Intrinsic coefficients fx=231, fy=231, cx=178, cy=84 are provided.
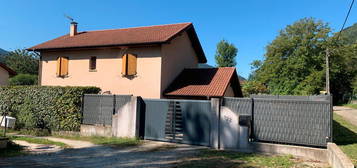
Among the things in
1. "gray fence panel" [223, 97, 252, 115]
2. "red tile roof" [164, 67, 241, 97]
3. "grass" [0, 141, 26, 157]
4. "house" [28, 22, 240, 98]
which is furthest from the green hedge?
"gray fence panel" [223, 97, 252, 115]

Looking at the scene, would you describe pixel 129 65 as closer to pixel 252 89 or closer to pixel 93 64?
pixel 93 64

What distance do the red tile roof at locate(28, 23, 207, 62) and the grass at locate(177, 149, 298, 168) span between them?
7.44 metres

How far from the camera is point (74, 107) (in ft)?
36.6

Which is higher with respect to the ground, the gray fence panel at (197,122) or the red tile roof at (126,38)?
the red tile roof at (126,38)

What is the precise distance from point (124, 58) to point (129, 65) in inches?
21.9

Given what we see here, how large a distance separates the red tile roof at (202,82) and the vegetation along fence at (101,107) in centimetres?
368

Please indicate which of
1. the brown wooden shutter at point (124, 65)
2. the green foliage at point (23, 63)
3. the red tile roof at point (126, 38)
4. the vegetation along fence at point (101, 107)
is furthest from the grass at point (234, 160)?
the green foliage at point (23, 63)

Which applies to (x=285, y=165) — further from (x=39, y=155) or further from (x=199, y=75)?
(x=199, y=75)

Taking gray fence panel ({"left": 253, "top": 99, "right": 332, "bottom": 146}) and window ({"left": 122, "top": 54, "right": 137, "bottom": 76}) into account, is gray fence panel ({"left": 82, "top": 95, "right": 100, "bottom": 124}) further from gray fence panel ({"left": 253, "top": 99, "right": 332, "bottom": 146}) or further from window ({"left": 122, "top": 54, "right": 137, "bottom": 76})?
gray fence panel ({"left": 253, "top": 99, "right": 332, "bottom": 146})

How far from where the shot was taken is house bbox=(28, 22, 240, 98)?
44.7 feet

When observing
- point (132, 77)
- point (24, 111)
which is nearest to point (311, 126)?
point (132, 77)

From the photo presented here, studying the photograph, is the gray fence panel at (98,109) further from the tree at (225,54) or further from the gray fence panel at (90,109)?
the tree at (225,54)

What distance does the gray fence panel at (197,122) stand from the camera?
867 cm

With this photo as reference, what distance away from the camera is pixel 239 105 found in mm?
8297
